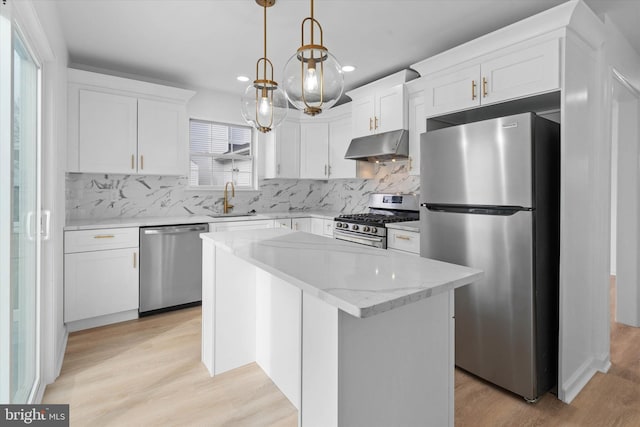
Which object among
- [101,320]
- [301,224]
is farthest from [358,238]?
[101,320]

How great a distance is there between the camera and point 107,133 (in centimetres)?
333

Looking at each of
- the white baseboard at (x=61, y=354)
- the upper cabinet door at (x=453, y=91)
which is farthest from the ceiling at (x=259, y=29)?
the white baseboard at (x=61, y=354)

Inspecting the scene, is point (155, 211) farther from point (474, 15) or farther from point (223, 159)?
point (474, 15)

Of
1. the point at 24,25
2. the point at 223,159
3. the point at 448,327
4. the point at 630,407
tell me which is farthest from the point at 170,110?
the point at 630,407

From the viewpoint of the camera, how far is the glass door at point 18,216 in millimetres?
1415

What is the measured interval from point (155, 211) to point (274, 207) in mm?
1560

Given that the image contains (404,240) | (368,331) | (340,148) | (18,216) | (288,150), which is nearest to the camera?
(368,331)

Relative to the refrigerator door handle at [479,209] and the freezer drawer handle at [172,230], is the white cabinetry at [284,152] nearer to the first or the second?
the freezer drawer handle at [172,230]

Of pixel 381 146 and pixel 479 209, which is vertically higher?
pixel 381 146

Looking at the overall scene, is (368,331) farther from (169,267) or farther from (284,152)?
(284,152)

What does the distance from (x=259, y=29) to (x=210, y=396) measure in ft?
8.70

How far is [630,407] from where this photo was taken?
198 cm

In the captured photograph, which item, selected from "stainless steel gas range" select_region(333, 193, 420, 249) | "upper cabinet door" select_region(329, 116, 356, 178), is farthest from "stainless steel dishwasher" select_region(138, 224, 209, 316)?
"upper cabinet door" select_region(329, 116, 356, 178)

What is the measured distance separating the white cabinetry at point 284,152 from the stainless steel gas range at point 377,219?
1113mm
